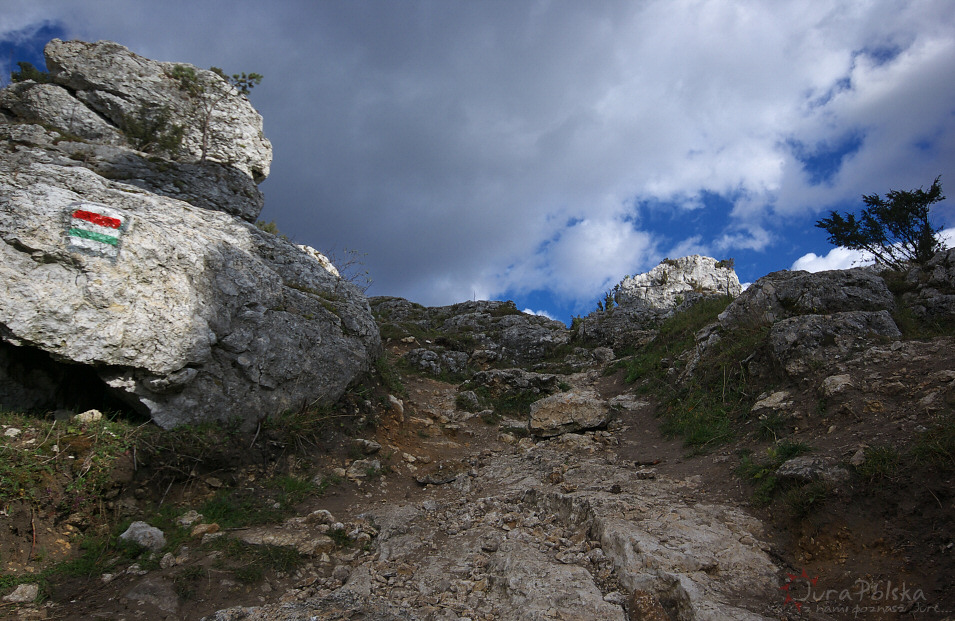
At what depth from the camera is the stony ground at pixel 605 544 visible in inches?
156

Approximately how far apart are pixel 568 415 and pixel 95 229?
9903 mm

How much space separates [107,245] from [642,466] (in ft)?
32.2

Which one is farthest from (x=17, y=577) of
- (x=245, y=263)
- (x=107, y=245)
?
(x=245, y=263)

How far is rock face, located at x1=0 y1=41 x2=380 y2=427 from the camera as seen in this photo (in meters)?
6.26

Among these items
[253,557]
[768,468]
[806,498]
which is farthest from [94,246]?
[768,468]

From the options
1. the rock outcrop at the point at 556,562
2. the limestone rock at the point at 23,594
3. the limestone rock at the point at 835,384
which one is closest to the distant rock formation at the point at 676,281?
the limestone rock at the point at 835,384

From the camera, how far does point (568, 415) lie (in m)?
10.6

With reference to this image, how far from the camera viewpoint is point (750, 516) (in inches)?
208

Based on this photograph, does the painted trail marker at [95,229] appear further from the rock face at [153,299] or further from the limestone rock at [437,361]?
the limestone rock at [437,361]

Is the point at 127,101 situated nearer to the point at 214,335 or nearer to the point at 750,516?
the point at 214,335

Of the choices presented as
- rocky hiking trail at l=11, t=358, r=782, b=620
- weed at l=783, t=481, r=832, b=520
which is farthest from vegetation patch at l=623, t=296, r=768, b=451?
weed at l=783, t=481, r=832, b=520

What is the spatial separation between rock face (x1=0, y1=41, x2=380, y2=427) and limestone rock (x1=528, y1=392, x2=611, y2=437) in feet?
14.7

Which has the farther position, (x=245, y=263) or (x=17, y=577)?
(x=245, y=263)

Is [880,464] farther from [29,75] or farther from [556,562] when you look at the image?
[29,75]
